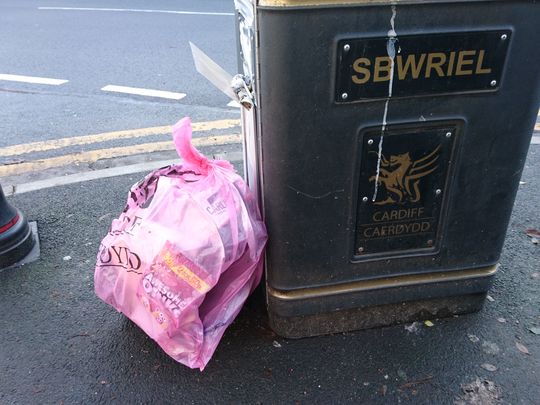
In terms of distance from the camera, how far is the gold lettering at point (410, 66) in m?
1.42

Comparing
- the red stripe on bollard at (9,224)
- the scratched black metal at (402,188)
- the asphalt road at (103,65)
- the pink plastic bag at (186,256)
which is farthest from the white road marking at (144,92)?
the scratched black metal at (402,188)

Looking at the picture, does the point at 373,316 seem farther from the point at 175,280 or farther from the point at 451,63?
the point at 451,63

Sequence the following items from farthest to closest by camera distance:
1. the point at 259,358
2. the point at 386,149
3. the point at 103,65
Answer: the point at 103,65 < the point at 259,358 < the point at 386,149

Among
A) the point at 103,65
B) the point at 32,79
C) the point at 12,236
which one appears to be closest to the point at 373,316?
the point at 12,236

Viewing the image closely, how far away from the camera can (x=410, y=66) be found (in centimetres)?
143

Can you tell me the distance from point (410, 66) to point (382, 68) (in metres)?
0.08

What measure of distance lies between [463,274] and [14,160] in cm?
300

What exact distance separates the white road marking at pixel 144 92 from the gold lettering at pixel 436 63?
358 cm

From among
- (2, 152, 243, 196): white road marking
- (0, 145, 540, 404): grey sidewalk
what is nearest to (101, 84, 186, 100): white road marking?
(2, 152, 243, 196): white road marking

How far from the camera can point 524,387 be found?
1.71 m

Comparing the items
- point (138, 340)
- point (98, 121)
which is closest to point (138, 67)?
point (98, 121)

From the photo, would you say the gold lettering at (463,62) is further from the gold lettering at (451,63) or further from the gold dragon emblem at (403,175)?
the gold dragon emblem at (403,175)

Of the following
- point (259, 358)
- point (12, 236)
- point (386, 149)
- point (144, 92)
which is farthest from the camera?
point (144, 92)

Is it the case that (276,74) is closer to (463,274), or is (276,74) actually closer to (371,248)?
(371,248)
